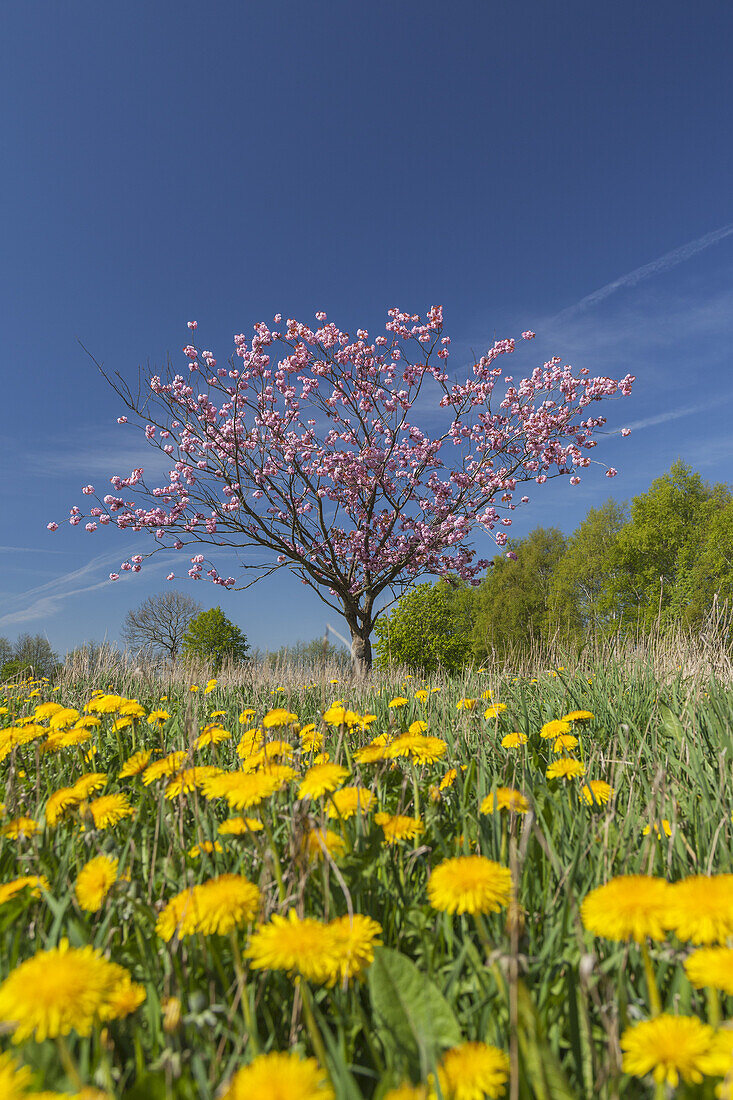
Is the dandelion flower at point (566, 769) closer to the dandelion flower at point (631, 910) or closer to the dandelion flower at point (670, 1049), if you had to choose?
the dandelion flower at point (631, 910)

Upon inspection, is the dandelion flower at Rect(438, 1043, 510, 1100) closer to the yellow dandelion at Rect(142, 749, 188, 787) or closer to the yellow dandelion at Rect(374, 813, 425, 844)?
the yellow dandelion at Rect(374, 813, 425, 844)

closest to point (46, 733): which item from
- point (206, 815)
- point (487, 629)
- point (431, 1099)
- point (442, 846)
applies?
point (206, 815)

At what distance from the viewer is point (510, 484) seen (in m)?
13.3

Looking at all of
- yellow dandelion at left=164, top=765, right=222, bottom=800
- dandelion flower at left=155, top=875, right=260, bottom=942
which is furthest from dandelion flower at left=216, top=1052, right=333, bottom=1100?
yellow dandelion at left=164, top=765, right=222, bottom=800

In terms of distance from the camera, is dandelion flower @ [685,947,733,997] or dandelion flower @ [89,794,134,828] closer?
dandelion flower @ [685,947,733,997]

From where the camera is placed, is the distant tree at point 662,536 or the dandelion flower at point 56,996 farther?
the distant tree at point 662,536

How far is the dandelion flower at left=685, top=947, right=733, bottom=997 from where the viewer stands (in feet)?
2.30

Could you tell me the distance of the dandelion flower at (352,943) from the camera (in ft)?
2.91

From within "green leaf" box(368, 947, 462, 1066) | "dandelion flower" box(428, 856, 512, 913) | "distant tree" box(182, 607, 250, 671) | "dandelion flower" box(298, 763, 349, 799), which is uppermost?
"distant tree" box(182, 607, 250, 671)

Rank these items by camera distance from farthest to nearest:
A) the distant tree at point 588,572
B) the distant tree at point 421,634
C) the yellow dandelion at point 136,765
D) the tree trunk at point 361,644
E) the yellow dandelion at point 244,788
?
the distant tree at point 588,572
the distant tree at point 421,634
the tree trunk at point 361,644
the yellow dandelion at point 136,765
the yellow dandelion at point 244,788

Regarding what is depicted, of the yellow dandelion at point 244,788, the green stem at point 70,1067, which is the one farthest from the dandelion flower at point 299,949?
the yellow dandelion at point 244,788

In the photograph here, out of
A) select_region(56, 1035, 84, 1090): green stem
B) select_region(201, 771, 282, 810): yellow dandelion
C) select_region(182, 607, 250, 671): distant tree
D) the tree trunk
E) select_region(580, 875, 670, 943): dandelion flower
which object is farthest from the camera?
select_region(182, 607, 250, 671): distant tree

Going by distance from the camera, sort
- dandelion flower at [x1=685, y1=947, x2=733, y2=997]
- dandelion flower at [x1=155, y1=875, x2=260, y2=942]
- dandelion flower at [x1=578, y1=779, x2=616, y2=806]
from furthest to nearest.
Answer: dandelion flower at [x1=578, y1=779, x2=616, y2=806]
dandelion flower at [x1=155, y1=875, x2=260, y2=942]
dandelion flower at [x1=685, y1=947, x2=733, y2=997]

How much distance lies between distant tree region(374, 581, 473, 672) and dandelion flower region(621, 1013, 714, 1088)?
637 inches
